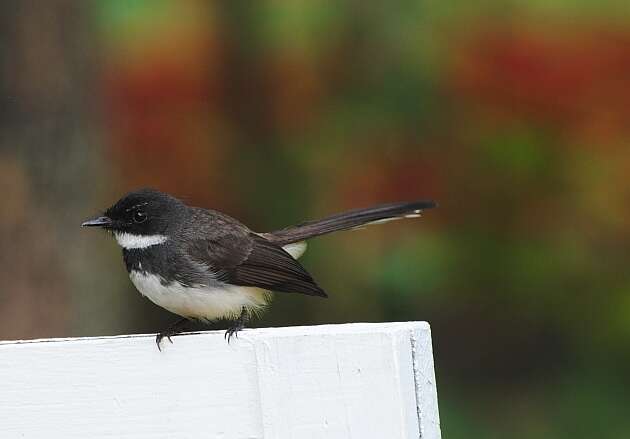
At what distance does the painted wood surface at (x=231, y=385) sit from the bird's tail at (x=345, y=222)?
2460 millimetres

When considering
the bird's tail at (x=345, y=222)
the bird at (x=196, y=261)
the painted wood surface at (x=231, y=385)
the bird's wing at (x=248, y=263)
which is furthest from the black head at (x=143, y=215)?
the painted wood surface at (x=231, y=385)

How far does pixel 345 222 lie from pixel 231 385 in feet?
8.82

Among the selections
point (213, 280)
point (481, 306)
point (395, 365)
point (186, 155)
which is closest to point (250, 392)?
point (395, 365)

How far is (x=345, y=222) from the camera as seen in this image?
17.1 feet

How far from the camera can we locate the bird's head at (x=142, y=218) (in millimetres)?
4512

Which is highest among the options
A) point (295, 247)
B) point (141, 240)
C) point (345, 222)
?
point (141, 240)

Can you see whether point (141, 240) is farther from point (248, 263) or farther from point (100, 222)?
point (248, 263)

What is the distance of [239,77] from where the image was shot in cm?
→ 776

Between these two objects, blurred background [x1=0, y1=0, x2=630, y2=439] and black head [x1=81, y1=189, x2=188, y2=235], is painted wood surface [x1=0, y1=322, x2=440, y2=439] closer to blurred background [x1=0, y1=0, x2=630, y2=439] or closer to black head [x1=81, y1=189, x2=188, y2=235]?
black head [x1=81, y1=189, x2=188, y2=235]

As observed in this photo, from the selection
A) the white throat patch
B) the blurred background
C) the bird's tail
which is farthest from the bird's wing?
the blurred background

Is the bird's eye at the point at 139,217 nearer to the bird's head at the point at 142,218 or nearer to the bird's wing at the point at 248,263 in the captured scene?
the bird's head at the point at 142,218

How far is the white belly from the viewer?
4293 millimetres

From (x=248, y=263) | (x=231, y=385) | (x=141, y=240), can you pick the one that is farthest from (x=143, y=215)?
(x=231, y=385)

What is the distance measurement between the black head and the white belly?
254mm
